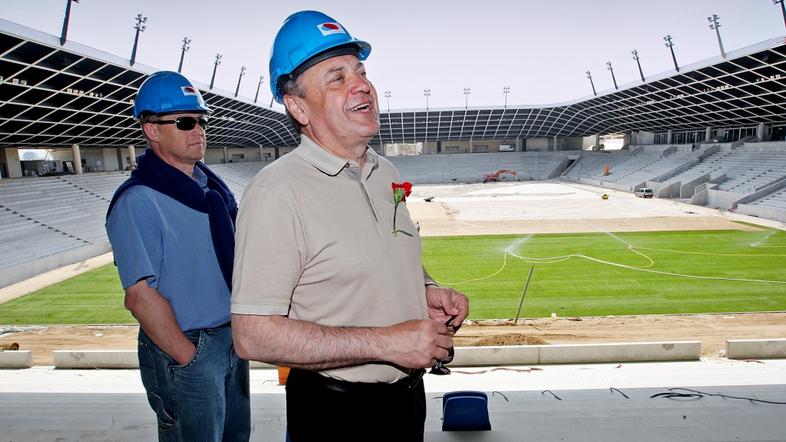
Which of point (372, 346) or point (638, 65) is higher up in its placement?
point (638, 65)

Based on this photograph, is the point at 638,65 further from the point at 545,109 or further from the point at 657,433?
the point at 657,433

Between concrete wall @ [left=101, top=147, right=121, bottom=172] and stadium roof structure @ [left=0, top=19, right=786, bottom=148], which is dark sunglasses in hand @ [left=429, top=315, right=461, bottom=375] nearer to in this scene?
stadium roof structure @ [left=0, top=19, right=786, bottom=148]

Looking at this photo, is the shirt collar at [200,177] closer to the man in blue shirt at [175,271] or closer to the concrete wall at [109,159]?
the man in blue shirt at [175,271]

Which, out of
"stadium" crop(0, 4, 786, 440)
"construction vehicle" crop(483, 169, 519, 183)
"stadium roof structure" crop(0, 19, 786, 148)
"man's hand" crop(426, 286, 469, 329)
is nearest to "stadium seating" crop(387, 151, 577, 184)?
"construction vehicle" crop(483, 169, 519, 183)

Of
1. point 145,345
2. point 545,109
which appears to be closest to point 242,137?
point 545,109

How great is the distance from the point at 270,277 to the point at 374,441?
0.78 m

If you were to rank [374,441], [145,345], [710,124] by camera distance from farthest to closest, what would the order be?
[710,124] → [145,345] → [374,441]

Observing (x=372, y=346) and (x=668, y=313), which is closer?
(x=372, y=346)

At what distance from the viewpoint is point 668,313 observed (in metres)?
12.2

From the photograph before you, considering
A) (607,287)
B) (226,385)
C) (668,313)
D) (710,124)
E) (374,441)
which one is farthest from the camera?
(710,124)

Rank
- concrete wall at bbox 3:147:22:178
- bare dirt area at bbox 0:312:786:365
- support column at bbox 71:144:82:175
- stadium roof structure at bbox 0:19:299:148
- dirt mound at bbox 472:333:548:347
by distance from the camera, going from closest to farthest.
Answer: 1. dirt mound at bbox 472:333:548:347
2. bare dirt area at bbox 0:312:786:365
3. stadium roof structure at bbox 0:19:299:148
4. concrete wall at bbox 3:147:22:178
5. support column at bbox 71:144:82:175

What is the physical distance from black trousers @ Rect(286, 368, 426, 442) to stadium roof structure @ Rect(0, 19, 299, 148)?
52.9ft

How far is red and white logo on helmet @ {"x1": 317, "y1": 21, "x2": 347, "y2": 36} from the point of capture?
173 cm

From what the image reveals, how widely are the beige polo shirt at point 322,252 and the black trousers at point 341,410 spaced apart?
0.05 metres
